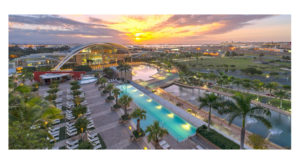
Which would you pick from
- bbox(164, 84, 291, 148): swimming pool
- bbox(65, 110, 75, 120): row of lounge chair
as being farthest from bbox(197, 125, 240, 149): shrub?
bbox(65, 110, 75, 120): row of lounge chair

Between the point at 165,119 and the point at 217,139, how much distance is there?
5.03 m

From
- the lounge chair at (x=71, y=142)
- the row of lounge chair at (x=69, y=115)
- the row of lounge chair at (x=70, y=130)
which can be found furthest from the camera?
the row of lounge chair at (x=69, y=115)

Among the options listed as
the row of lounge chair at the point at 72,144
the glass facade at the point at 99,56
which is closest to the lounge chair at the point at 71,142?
the row of lounge chair at the point at 72,144

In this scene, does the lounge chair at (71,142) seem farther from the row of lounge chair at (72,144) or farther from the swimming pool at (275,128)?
the swimming pool at (275,128)

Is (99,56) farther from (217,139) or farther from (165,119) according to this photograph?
(217,139)

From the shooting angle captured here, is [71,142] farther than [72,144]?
Yes

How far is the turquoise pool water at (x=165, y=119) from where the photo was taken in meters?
10.8

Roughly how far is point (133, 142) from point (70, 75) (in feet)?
79.6

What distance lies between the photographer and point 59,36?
→ 26797mm

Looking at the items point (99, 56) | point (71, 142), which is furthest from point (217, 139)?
point (99, 56)

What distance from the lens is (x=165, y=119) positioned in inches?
509

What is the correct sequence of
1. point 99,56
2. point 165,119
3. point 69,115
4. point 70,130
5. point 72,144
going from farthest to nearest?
point 99,56 → point 69,115 → point 165,119 → point 70,130 → point 72,144

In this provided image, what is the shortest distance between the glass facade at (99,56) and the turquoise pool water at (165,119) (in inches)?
1091
